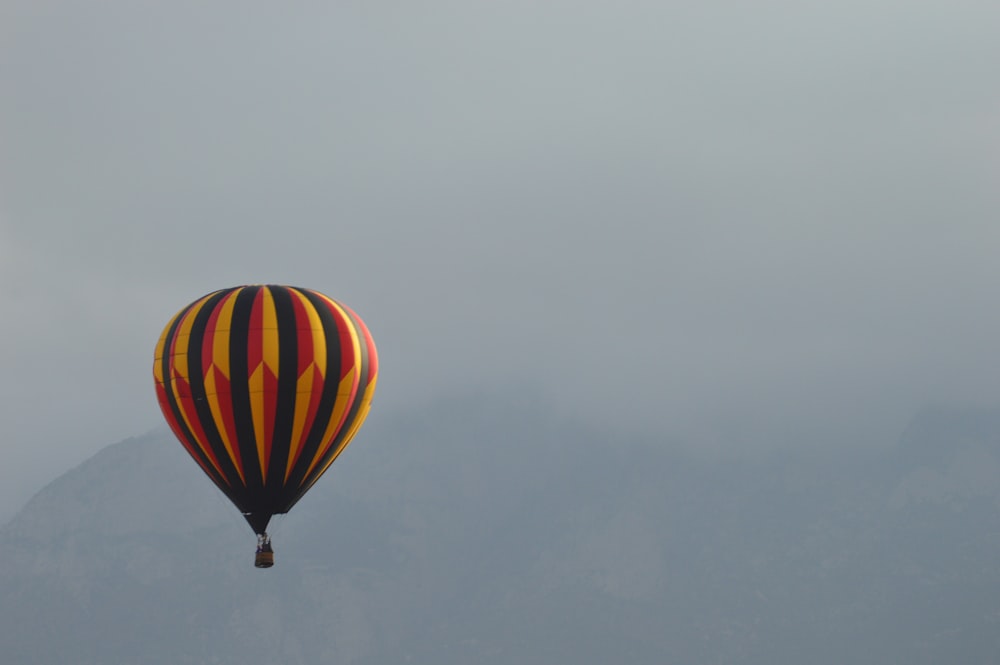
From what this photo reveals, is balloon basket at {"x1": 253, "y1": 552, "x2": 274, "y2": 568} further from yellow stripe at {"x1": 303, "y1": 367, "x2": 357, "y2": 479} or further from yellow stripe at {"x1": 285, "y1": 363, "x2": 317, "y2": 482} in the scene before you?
yellow stripe at {"x1": 303, "y1": 367, "x2": 357, "y2": 479}

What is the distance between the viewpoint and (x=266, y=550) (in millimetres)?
79312

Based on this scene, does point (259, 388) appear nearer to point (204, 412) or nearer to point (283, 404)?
point (283, 404)

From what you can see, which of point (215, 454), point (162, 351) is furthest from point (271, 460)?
point (162, 351)

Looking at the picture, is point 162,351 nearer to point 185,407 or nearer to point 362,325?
point 185,407

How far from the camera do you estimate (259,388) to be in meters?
85.2

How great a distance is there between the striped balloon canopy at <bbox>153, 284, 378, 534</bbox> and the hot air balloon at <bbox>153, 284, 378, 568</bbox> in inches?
2.1

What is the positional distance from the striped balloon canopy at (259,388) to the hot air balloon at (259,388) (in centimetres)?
5

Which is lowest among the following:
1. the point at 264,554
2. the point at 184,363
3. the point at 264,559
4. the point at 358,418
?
the point at 264,559

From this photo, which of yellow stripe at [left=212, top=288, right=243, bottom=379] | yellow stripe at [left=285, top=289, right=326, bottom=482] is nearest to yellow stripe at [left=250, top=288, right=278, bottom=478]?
yellow stripe at [left=285, top=289, right=326, bottom=482]

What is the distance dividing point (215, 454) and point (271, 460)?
10.9 feet

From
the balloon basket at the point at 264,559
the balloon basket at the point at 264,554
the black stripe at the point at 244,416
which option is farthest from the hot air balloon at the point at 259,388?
the balloon basket at the point at 264,559

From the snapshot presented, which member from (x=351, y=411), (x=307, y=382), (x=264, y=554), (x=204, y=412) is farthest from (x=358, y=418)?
(x=264, y=554)

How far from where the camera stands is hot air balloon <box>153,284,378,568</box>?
84938 millimetres

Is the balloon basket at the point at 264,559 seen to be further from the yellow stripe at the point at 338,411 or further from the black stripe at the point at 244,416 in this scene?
the yellow stripe at the point at 338,411
